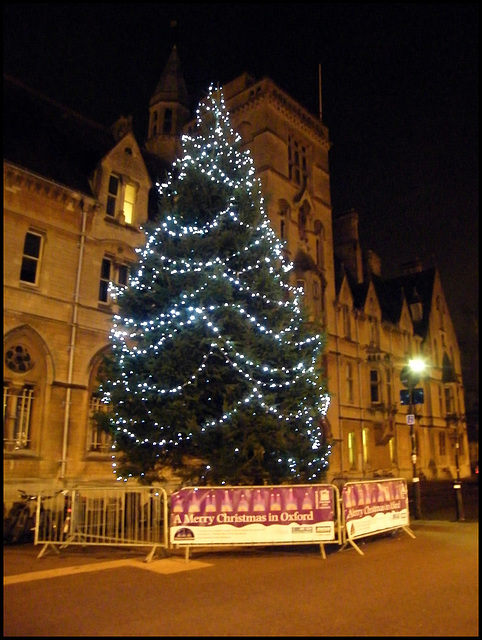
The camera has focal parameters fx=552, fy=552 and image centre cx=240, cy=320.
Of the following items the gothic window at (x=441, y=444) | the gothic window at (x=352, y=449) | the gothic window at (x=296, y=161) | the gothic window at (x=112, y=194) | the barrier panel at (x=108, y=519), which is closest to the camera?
the barrier panel at (x=108, y=519)

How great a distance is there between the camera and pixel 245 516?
10.6m

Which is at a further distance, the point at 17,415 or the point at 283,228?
the point at 283,228

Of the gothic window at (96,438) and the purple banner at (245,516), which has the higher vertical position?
the gothic window at (96,438)

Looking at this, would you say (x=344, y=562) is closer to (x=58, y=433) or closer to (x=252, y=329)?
(x=252, y=329)

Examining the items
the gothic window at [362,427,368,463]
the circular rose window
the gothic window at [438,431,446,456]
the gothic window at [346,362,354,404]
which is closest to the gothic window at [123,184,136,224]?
the circular rose window

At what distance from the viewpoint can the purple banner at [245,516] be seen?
1052 centimetres

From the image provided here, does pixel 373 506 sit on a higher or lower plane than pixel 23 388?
lower

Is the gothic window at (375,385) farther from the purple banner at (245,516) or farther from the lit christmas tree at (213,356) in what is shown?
the purple banner at (245,516)

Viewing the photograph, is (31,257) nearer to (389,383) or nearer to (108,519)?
(108,519)

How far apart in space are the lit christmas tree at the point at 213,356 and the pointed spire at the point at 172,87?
63.8 ft

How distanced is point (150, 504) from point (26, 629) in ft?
16.7

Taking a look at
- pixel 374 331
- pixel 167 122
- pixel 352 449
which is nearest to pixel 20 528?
pixel 352 449

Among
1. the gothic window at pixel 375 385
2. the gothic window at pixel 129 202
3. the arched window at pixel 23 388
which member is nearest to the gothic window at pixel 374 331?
the gothic window at pixel 375 385

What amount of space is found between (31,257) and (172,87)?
61.9ft
